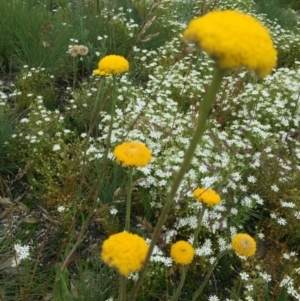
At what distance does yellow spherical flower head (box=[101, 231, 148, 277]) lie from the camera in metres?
0.92

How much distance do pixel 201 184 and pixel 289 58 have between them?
3038mm

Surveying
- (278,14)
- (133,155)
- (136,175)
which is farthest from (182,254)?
(278,14)

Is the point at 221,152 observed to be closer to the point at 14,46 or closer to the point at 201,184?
the point at 201,184

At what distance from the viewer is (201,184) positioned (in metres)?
2.40

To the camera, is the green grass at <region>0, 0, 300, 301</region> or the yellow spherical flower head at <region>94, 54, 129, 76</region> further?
the green grass at <region>0, 0, 300, 301</region>

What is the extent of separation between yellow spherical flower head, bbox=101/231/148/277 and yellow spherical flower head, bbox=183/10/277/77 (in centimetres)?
51

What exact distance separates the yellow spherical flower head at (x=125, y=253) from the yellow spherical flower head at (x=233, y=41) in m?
0.51

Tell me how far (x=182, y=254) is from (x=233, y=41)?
843 millimetres

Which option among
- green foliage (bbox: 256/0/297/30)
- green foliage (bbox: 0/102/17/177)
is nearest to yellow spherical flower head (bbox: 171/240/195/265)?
green foliage (bbox: 0/102/17/177)

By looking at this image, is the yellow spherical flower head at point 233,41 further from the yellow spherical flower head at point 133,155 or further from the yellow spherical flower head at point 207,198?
the yellow spherical flower head at point 207,198

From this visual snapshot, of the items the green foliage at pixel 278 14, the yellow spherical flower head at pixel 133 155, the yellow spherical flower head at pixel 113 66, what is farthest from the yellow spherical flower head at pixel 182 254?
the green foliage at pixel 278 14

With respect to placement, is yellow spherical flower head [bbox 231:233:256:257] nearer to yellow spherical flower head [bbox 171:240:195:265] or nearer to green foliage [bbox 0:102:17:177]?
yellow spherical flower head [bbox 171:240:195:265]

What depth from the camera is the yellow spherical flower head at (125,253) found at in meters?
0.92

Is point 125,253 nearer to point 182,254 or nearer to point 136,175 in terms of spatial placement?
point 182,254
